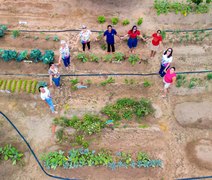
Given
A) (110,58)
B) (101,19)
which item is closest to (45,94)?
(110,58)

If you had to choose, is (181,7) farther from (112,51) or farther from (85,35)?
(85,35)

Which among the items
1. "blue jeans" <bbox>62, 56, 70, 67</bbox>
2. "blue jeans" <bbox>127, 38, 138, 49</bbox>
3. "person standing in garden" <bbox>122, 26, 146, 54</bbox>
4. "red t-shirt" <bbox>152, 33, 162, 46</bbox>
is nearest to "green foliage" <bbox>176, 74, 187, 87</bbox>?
"red t-shirt" <bbox>152, 33, 162, 46</bbox>

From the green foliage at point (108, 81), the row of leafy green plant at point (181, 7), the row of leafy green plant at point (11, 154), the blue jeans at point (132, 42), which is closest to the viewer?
the row of leafy green plant at point (11, 154)

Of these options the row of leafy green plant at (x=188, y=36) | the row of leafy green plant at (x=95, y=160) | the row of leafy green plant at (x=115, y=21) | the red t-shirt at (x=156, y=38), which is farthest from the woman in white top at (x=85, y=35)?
the row of leafy green plant at (x=95, y=160)

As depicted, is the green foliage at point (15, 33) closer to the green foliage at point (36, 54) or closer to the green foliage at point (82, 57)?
the green foliage at point (36, 54)

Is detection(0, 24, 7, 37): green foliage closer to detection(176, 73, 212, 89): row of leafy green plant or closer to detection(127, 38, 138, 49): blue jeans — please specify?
detection(127, 38, 138, 49): blue jeans

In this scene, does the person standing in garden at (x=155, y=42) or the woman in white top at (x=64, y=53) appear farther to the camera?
the person standing in garden at (x=155, y=42)

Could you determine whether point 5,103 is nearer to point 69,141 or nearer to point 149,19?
point 69,141
